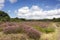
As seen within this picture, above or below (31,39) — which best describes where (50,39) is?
below

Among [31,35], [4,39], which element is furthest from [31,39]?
[4,39]

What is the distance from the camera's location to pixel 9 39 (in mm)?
10125

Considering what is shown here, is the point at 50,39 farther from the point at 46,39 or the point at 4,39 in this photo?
the point at 4,39

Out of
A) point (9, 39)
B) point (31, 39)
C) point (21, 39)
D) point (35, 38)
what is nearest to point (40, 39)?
point (35, 38)

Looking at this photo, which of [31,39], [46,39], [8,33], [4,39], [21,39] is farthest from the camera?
[46,39]

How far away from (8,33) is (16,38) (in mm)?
1776

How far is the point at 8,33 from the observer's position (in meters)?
12.5

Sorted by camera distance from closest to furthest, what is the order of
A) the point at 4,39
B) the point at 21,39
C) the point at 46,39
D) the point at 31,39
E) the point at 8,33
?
the point at 4,39, the point at 21,39, the point at 31,39, the point at 8,33, the point at 46,39

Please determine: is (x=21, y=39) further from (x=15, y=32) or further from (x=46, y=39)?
(x=46, y=39)

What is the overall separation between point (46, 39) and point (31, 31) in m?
1.56

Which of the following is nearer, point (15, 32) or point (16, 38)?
point (16, 38)

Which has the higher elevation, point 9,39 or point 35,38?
point 9,39

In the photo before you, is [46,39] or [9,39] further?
[46,39]

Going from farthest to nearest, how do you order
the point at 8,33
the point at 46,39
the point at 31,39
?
the point at 46,39, the point at 8,33, the point at 31,39
